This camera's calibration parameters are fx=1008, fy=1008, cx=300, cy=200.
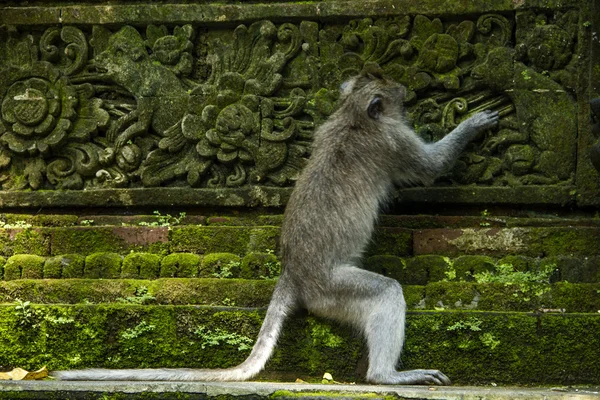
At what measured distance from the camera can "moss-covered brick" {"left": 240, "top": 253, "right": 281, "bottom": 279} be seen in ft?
29.3

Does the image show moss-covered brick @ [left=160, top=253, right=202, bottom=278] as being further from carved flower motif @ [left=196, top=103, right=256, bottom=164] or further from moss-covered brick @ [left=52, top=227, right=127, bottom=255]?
carved flower motif @ [left=196, top=103, right=256, bottom=164]

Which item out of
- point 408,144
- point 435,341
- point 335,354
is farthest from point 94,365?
point 408,144

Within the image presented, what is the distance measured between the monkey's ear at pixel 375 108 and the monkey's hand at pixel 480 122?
830mm

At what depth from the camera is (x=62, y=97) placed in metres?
10.1

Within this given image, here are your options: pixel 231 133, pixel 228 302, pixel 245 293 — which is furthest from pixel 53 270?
pixel 231 133

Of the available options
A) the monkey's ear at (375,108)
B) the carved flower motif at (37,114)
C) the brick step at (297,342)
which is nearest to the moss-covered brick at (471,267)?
the brick step at (297,342)

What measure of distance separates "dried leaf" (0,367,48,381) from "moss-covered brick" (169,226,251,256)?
2034mm

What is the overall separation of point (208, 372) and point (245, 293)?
1.14 metres

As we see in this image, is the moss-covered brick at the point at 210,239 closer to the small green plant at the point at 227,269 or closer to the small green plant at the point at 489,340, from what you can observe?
the small green plant at the point at 227,269

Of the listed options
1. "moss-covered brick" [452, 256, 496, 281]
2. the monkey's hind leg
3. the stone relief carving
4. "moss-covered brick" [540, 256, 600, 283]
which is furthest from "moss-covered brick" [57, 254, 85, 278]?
"moss-covered brick" [540, 256, 600, 283]

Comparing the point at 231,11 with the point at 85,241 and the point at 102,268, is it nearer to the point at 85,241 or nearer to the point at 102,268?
the point at 85,241

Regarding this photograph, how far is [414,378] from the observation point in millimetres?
7477

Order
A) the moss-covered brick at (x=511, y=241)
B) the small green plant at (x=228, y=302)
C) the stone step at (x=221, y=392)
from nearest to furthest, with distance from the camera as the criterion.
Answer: the stone step at (x=221, y=392) < the small green plant at (x=228, y=302) < the moss-covered brick at (x=511, y=241)

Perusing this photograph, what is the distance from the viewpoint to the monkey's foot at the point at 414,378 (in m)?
7.46
